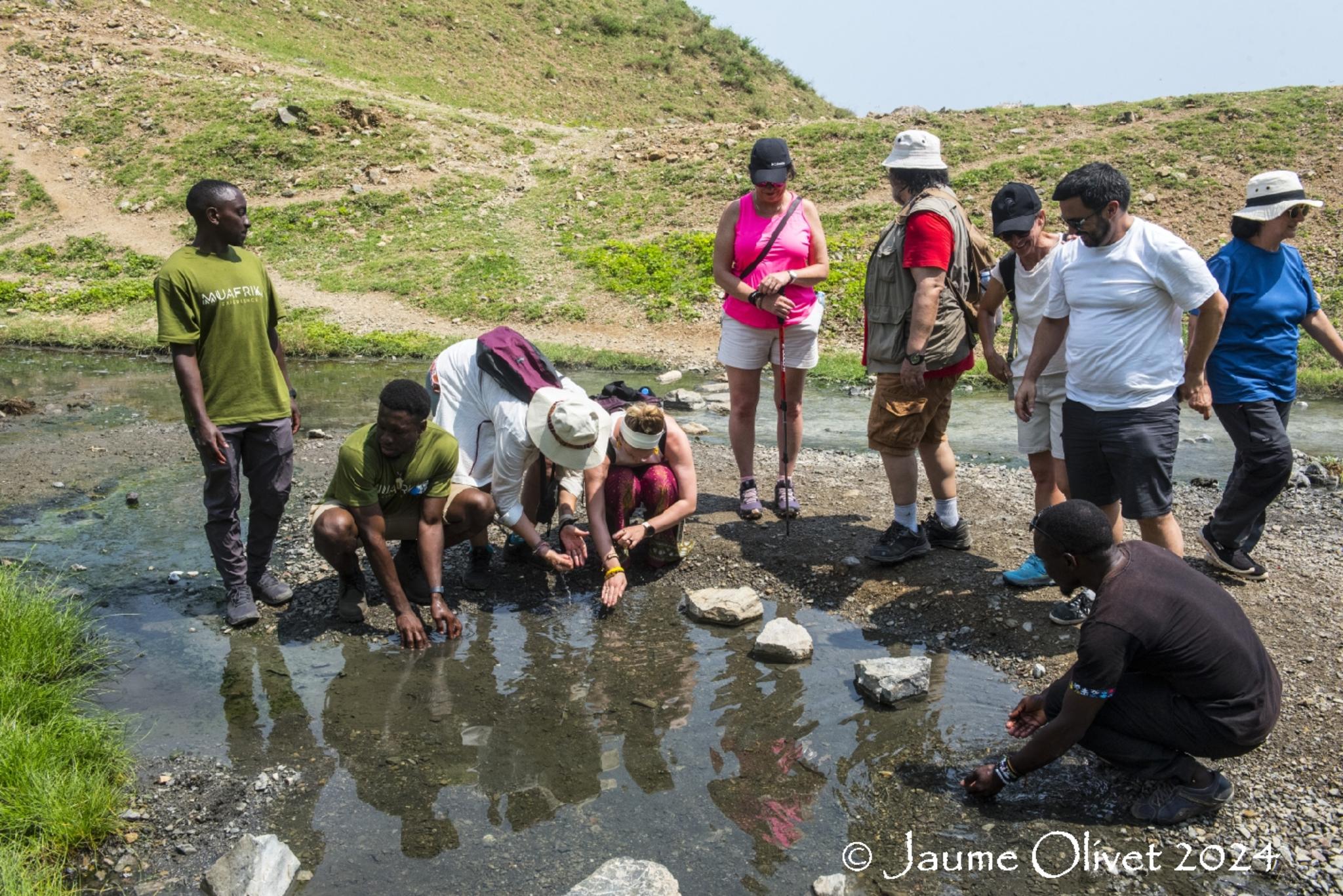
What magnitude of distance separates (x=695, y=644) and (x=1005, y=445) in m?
4.82

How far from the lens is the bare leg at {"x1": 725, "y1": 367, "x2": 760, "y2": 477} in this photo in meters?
6.32

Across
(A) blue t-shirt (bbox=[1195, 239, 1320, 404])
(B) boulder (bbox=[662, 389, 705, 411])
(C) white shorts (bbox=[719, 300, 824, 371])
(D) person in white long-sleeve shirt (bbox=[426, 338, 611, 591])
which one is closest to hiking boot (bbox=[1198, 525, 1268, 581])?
(A) blue t-shirt (bbox=[1195, 239, 1320, 404])

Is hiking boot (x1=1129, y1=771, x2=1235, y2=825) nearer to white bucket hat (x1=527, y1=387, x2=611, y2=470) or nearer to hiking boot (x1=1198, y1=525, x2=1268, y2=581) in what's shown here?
hiking boot (x1=1198, y1=525, x2=1268, y2=581)

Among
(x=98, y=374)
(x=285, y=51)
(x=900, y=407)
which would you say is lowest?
(x=98, y=374)

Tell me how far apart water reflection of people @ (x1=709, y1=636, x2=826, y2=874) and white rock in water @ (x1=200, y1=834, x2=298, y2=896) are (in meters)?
1.46

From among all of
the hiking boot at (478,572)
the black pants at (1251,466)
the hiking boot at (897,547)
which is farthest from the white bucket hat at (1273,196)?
the hiking boot at (478,572)

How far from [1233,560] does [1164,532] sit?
3.76 feet

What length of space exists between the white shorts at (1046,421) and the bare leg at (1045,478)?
36 millimetres

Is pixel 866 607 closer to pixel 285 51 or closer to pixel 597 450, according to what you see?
pixel 597 450

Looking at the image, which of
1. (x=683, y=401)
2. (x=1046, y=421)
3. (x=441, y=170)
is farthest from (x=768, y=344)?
(x=441, y=170)

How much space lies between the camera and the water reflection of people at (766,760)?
363 cm

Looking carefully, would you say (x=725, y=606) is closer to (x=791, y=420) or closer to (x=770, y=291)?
(x=791, y=420)

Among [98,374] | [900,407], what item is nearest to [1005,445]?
[900,407]

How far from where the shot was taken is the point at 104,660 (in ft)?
15.8
